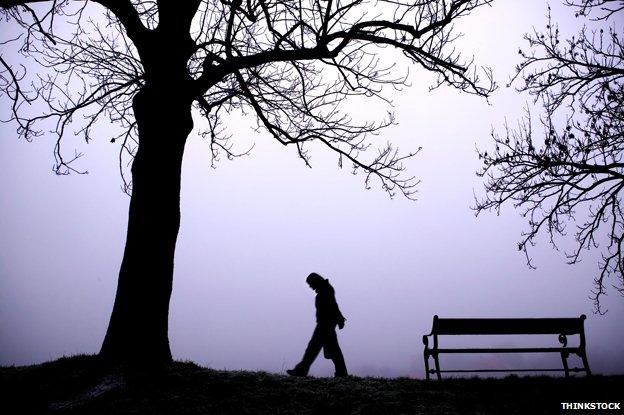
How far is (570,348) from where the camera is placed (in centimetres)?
724

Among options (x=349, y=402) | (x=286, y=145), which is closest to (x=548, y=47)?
(x=286, y=145)

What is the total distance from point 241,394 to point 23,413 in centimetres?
225

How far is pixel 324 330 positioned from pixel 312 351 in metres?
0.42

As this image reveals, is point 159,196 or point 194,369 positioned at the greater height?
point 159,196

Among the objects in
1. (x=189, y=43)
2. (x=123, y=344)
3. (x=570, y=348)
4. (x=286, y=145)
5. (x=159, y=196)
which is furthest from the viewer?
(x=286, y=145)

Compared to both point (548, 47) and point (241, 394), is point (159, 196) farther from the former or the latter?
point (548, 47)

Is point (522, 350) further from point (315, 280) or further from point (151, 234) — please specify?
point (151, 234)

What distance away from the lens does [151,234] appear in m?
5.89

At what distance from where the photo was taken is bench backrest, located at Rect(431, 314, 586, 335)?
7.32 meters

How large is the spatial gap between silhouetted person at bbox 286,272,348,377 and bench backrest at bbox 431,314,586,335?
211 centimetres

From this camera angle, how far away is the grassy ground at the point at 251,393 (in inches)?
180

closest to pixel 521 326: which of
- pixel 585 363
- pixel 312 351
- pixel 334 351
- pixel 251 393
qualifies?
pixel 585 363

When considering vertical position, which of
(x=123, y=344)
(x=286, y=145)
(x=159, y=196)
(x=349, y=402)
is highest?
(x=286, y=145)


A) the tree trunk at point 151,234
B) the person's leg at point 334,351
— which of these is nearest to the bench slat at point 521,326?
the person's leg at point 334,351
